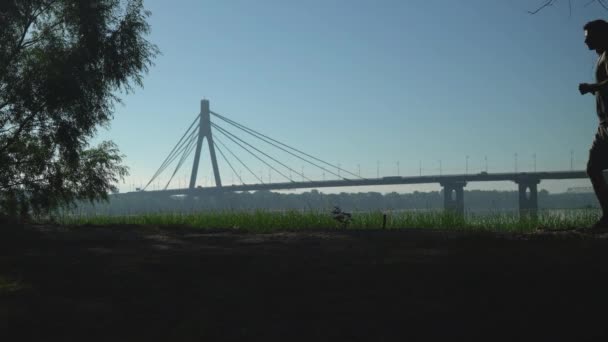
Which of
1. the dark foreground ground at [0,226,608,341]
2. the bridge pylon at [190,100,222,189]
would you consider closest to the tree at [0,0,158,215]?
the dark foreground ground at [0,226,608,341]

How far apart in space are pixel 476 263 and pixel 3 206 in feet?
46.1

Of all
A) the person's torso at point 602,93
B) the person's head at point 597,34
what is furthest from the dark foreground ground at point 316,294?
the person's head at point 597,34

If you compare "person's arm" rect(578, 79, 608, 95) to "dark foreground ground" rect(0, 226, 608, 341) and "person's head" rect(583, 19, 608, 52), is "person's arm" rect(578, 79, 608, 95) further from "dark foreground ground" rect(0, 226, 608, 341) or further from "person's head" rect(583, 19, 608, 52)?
"dark foreground ground" rect(0, 226, 608, 341)

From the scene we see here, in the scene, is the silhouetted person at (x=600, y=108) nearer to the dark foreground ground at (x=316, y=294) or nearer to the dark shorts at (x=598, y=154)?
→ the dark shorts at (x=598, y=154)

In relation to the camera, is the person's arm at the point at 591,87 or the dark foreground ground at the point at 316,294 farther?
the person's arm at the point at 591,87

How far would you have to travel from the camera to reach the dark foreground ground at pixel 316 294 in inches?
133

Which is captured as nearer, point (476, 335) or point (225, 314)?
point (476, 335)

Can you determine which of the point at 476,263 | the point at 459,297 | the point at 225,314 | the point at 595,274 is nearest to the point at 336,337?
the point at 225,314

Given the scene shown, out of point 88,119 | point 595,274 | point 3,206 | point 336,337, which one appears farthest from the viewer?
point 3,206

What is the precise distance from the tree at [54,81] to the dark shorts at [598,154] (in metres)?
10.5

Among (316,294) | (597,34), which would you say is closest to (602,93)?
(597,34)

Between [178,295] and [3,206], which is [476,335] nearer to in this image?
[178,295]

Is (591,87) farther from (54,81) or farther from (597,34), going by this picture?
(54,81)

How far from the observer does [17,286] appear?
174 inches
